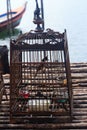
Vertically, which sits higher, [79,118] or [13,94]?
[13,94]

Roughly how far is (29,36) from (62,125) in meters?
2.18

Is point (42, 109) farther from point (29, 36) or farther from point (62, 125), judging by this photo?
point (29, 36)

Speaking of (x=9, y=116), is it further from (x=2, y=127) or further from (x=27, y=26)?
(x=27, y=26)

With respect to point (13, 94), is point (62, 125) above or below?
below

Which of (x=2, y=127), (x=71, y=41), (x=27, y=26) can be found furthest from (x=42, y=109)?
(x=27, y=26)

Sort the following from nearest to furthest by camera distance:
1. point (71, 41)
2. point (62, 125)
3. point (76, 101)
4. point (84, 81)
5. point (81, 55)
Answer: point (62, 125), point (76, 101), point (84, 81), point (81, 55), point (71, 41)

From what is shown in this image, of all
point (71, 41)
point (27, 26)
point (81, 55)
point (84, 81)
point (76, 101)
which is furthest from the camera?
point (27, 26)

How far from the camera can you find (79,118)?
684 cm

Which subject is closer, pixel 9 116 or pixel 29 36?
pixel 9 116

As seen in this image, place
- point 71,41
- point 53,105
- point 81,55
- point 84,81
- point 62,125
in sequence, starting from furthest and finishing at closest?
point 71,41 < point 81,55 < point 84,81 < point 53,105 < point 62,125

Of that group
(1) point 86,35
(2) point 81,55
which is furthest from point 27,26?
(2) point 81,55

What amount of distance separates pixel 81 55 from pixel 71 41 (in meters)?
6.15

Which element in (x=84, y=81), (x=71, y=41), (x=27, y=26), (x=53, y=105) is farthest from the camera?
(x=27, y=26)

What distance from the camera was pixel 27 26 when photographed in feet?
153
